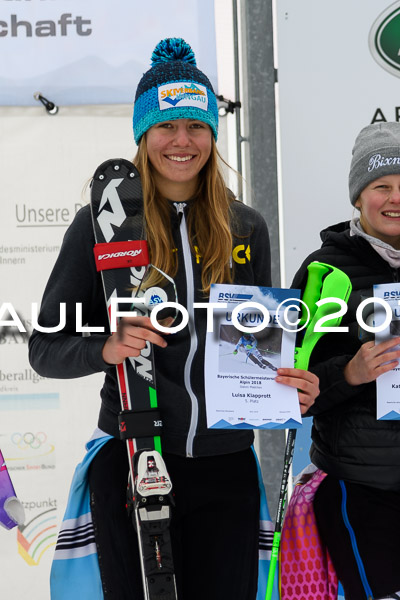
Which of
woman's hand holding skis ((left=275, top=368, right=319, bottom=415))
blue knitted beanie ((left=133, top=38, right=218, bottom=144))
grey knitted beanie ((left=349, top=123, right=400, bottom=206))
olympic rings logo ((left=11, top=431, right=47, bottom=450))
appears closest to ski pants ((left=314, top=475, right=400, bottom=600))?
woman's hand holding skis ((left=275, top=368, right=319, bottom=415))

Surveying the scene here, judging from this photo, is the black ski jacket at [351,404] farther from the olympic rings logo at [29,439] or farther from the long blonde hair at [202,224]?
the olympic rings logo at [29,439]

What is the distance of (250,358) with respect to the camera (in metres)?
1.72

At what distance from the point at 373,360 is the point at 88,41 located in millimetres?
1695

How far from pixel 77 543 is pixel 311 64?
1.86 meters

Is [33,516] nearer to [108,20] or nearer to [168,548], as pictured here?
[168,548]

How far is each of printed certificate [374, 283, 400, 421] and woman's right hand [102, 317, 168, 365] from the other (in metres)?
0.54

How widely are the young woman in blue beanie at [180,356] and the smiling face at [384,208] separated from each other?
0.33 meters

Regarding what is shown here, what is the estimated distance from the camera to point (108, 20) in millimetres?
2766

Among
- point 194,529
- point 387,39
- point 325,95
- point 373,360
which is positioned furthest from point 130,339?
point 387,39

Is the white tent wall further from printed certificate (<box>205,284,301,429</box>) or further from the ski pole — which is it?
printed certificate (<box>205,284,301,429</box>)

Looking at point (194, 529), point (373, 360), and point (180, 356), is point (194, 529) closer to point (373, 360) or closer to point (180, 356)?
point (180, 356)

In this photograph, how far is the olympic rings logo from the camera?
2.85m

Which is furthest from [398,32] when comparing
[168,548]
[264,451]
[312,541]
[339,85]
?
[168,548]

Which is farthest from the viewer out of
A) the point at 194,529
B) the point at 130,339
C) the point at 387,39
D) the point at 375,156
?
the point at 387,39
